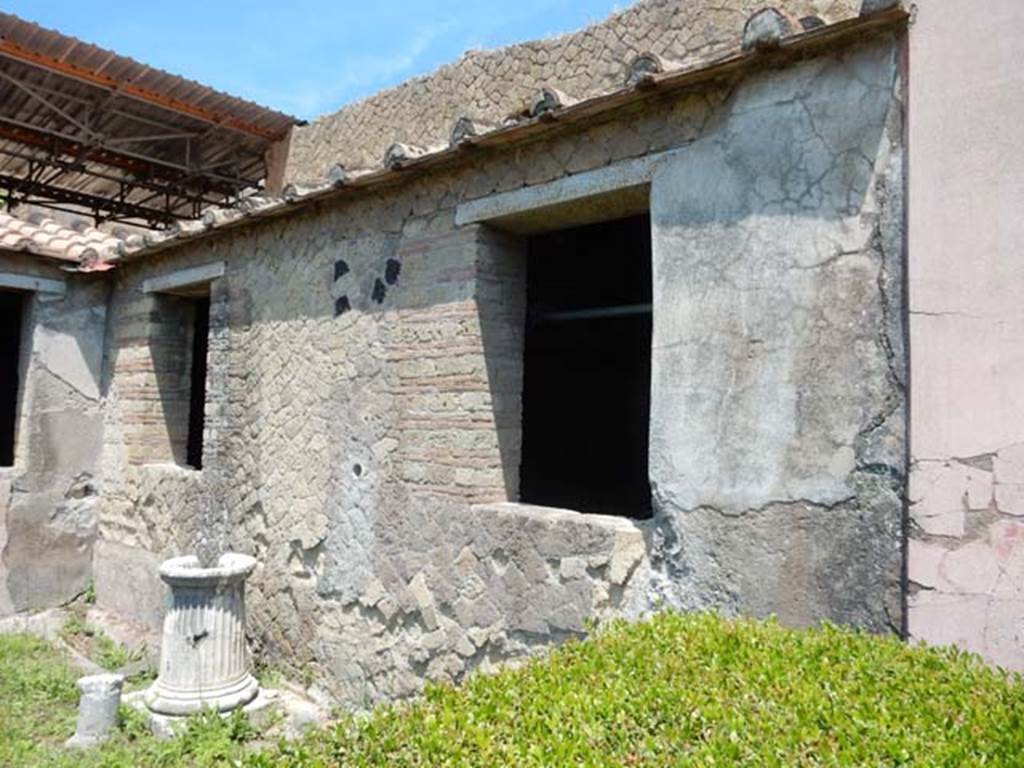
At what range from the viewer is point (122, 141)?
802 cm

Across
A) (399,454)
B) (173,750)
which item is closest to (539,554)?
(399,454)

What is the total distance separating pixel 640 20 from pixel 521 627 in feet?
11.8

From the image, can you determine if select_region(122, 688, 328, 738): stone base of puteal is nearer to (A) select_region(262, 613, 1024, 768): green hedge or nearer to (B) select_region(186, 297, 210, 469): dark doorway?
(A) select_region(262, 613, 1024, 768): green hedge

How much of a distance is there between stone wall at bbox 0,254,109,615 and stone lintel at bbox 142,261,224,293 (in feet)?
2.81

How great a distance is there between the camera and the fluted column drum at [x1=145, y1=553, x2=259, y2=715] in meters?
4.46

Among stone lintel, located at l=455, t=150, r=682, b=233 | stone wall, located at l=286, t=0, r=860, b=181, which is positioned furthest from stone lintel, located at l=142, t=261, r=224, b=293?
stone lintel, located at l=455, t=150, r=682, b=233

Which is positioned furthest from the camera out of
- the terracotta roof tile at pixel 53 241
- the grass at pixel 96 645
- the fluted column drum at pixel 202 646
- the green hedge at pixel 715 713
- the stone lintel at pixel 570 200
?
the terracotta roof tile at pixel 53 241

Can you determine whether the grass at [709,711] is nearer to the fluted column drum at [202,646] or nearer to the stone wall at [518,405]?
the stone wall at [518,405]

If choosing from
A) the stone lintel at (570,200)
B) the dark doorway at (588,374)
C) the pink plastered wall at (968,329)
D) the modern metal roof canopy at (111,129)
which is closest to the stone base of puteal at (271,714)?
the dark doorway at (588,374)

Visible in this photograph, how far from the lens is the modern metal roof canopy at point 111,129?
6.59 m

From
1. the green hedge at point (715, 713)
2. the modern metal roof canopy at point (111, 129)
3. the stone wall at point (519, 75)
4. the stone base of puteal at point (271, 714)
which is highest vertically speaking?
the modern metal roof canopy at point (111, 129)

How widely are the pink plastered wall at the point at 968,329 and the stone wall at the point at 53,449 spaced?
268 inches

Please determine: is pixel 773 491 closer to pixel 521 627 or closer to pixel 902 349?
pixel 902 349

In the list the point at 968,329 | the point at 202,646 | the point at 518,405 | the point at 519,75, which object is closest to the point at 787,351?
the point at 968,329
